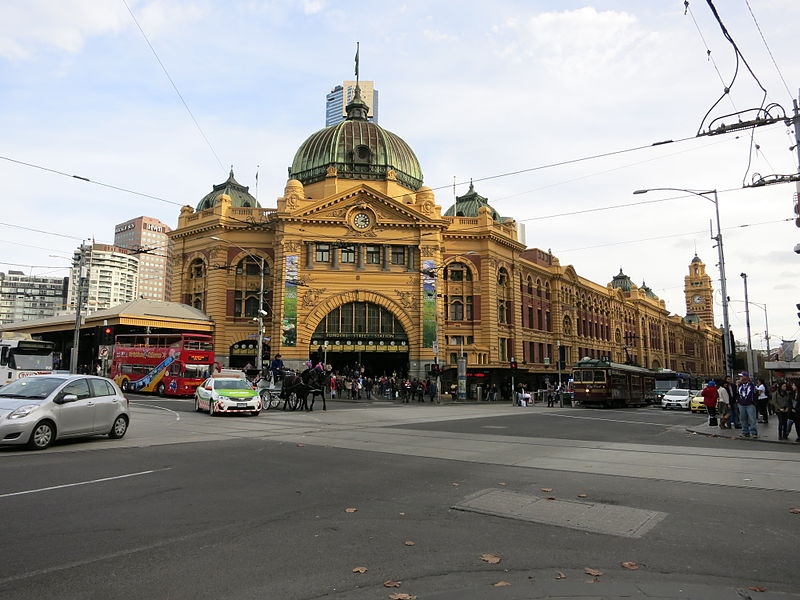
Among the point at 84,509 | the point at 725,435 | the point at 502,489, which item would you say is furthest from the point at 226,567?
the point at 725,435

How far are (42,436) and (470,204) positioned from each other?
5725 centimetres

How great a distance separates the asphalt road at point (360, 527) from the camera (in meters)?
4.51

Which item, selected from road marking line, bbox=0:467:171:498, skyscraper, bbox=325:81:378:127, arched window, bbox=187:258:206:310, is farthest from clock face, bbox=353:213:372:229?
skyscraper, bbox=325:81:378:127

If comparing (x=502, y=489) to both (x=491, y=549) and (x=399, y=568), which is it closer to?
(x=491, y=549)

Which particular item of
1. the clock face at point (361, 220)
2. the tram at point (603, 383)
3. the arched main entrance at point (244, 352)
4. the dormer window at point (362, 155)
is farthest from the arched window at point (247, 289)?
the tram at point (603, 383)

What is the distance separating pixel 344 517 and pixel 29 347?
93.8 feet

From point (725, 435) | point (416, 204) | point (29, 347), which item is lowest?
point (725, 435)

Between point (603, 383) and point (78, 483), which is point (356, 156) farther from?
point (78, 483)

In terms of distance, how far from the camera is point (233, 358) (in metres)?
51.9

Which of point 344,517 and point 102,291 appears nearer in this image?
point 344,517

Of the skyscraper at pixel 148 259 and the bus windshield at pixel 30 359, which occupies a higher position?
→ the skyscraper at pixel 148 259

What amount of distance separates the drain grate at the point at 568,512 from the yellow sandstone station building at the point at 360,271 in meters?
37.3

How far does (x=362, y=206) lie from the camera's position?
1992 inches

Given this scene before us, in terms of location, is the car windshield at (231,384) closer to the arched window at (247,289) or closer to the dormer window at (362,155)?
the arched window at (247,289)
